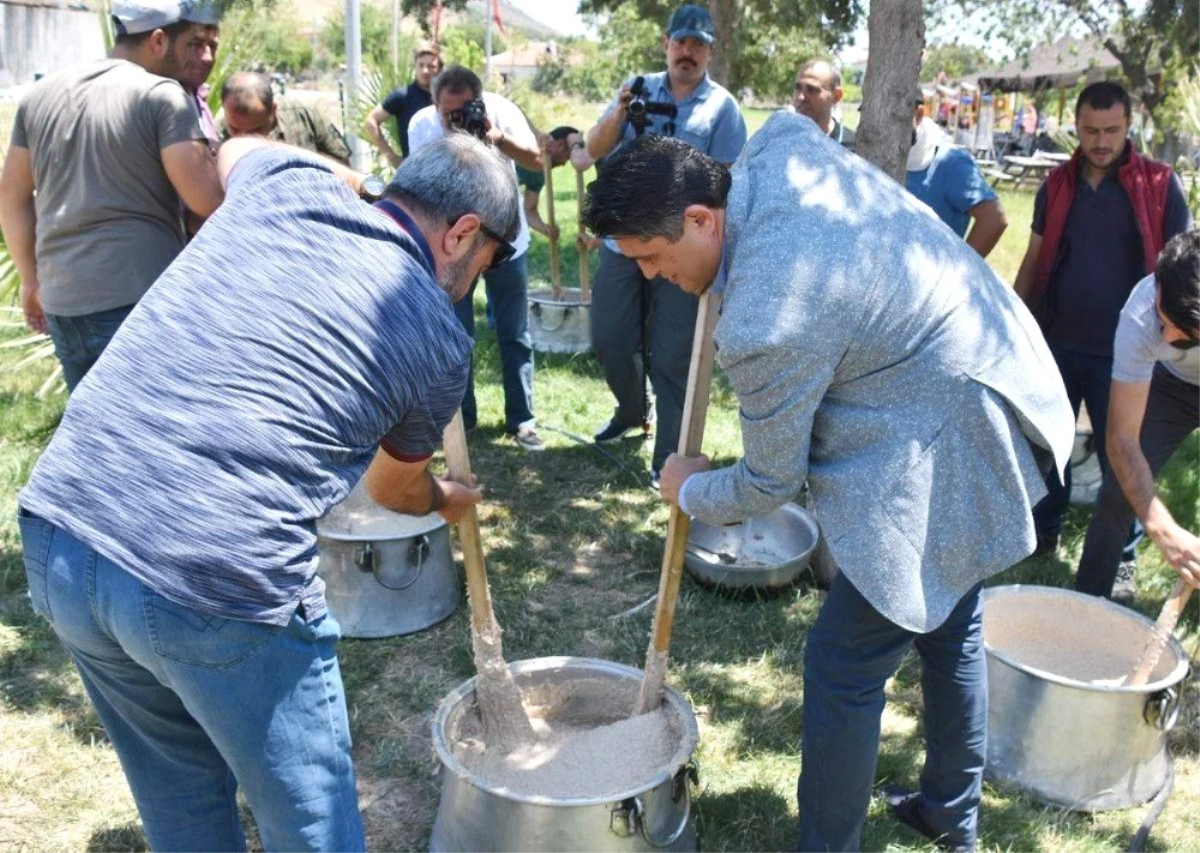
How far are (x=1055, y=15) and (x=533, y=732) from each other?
44.4 ft

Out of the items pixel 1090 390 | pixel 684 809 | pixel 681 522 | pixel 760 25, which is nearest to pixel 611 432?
pixel 1090 390

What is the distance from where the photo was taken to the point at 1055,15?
13422mm

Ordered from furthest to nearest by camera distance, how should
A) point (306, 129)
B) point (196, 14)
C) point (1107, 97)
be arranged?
point (306, 129), point (1107, 97), point (196, 14)

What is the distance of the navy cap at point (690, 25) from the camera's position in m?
4.18

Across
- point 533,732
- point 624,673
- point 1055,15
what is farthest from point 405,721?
point 1055,15

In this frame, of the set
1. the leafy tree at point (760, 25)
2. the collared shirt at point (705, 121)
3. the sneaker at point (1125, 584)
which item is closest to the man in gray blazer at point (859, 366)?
the sneaker at point (1125, 584)

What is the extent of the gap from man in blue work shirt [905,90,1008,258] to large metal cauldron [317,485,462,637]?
2420 mm

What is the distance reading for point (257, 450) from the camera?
1.48 m

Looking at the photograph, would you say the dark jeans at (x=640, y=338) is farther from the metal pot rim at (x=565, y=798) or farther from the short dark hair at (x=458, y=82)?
the metal pot rim at (x=565, y=798)

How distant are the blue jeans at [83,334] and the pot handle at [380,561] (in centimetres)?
95

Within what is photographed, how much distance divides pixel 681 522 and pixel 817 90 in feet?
8.38

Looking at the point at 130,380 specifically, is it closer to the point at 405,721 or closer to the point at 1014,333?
the point at 1014,333

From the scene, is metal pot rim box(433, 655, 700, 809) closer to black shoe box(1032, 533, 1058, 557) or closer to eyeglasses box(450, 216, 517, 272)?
eyeglasses box(450, 216, 517, 272)

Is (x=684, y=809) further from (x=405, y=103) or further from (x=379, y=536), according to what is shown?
(x=405, y=103)
